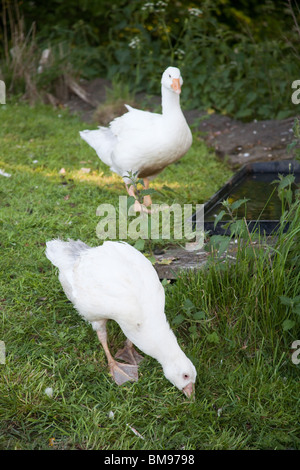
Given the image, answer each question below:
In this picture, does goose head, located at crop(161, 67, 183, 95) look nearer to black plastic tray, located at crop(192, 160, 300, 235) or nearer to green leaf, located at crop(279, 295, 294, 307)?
black plastic tray, located at crop(192, 160, 300, 235)

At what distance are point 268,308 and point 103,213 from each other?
206 cm

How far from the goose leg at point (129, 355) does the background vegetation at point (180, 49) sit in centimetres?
503

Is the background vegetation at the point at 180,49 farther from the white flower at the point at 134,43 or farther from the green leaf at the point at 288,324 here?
the green leaf at the point at 288,324

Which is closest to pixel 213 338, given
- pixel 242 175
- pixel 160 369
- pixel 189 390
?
pixel 160 369

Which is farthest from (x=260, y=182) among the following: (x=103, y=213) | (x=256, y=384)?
(x=256, y=384)

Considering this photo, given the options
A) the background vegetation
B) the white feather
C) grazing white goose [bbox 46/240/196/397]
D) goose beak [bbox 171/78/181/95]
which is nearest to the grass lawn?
grazing white goose [bbox 46/240/196/397]

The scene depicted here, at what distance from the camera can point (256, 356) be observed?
10.3ft

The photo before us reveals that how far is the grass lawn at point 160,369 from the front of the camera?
2.70m

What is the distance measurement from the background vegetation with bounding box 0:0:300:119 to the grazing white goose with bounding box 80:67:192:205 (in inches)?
116

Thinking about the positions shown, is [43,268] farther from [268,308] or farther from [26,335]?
[268,308]

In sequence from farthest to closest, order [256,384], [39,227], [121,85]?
[121,85] → [39,227] → [256,384]

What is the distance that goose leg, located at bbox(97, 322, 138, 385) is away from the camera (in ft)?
9.96

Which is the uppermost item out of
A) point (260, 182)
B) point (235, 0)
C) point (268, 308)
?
point (235, 0)

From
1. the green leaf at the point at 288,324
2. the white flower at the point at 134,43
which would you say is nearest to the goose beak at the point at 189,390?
the green leaf at the point at 288,324
